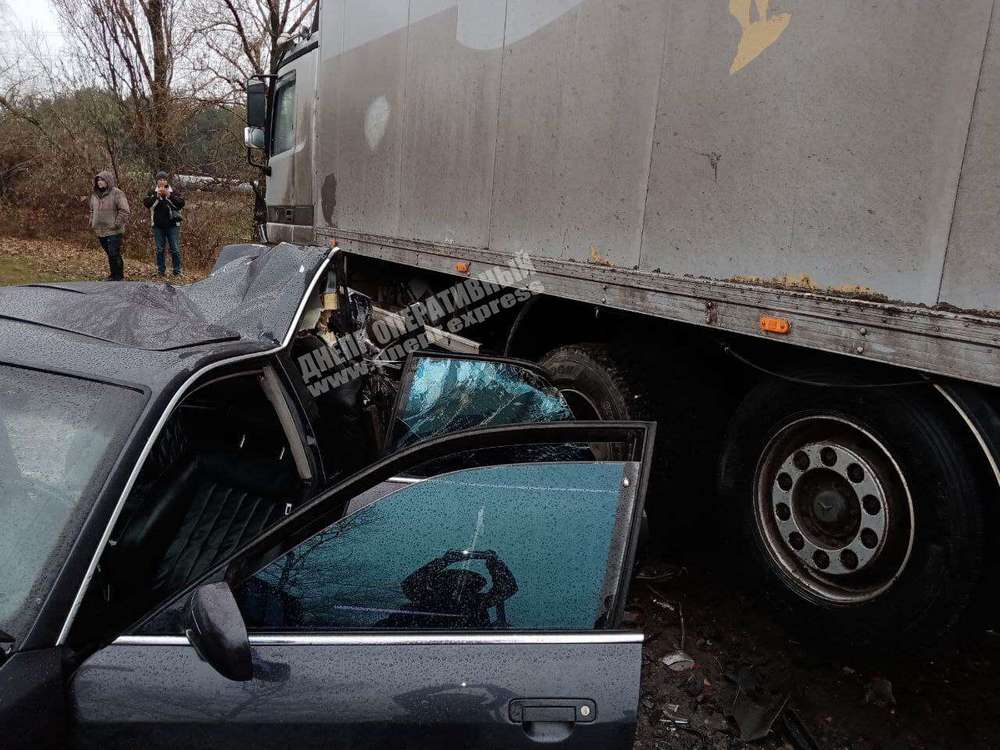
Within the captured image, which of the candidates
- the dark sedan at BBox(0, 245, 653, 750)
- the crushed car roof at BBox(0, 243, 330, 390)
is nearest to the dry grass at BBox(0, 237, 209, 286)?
the crushed car roof at BBox(0, 243, 330, 390)

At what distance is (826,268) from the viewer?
2463 mm

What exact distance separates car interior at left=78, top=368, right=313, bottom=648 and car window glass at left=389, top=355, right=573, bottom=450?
52cm

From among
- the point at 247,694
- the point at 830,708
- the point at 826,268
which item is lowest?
the point at 830,708

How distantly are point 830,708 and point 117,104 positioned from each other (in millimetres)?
19045

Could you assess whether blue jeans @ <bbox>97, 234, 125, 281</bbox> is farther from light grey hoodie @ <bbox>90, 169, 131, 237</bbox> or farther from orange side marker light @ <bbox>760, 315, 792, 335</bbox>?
orange side marker light @ <bbox>760, 315, 792, 335</bbox>

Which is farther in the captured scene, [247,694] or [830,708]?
[830,708]

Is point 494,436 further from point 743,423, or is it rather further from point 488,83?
point 488,83

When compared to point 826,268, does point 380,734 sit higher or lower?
lower

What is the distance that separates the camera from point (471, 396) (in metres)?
3.16

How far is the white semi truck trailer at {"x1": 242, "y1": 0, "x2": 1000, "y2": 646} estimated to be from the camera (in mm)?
2182

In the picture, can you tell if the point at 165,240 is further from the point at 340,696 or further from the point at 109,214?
the point at 340,696

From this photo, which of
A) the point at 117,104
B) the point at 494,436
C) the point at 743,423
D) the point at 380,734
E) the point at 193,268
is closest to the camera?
the point at 380,734

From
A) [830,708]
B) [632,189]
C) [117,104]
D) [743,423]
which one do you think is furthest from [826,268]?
[117,104]

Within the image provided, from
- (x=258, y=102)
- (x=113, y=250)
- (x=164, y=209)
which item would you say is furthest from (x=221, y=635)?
(x=164, y=209)
